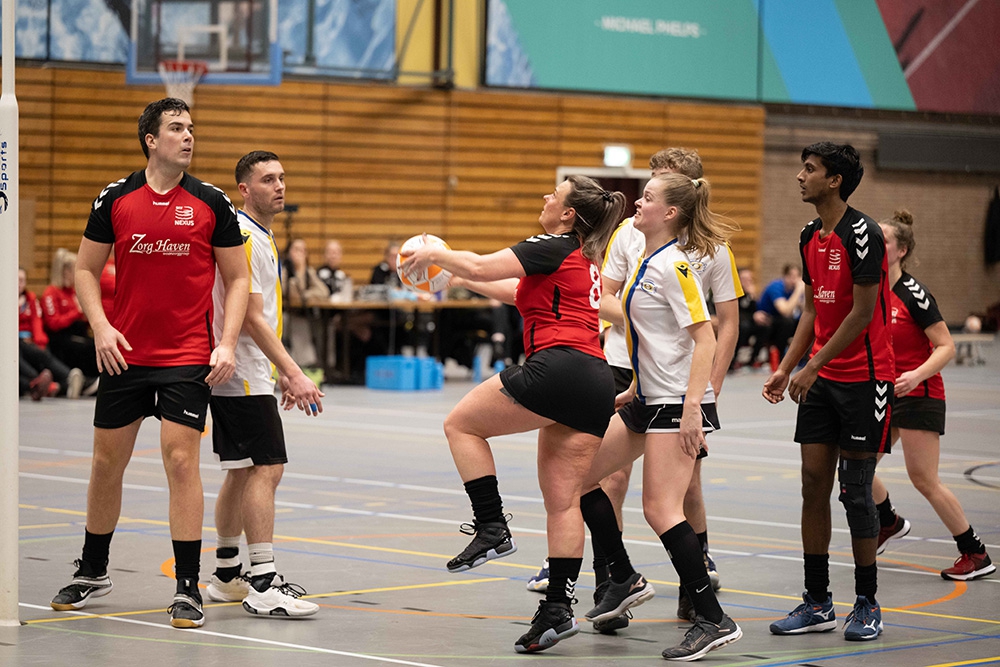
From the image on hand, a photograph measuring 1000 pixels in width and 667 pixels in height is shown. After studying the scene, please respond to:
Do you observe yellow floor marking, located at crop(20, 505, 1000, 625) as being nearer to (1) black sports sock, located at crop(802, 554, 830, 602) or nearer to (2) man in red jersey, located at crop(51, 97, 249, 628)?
(1) black sports sock, located at crop(802, 554, 830, 602)

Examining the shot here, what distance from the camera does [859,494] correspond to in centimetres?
592

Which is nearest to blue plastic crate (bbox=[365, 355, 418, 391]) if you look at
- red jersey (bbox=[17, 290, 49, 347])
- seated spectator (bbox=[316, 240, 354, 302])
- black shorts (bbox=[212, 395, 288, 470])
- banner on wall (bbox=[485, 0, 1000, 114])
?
seated spectator (bbox=[316, 240, 354, 302])

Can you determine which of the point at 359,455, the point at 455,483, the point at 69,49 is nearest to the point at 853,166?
the point at 455,483

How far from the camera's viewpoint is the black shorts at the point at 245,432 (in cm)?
627

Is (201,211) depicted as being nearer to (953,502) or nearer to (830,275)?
(830,275)

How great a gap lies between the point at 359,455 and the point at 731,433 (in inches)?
167

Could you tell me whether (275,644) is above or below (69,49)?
below

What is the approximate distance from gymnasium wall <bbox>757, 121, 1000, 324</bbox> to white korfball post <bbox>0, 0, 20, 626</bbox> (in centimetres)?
2286

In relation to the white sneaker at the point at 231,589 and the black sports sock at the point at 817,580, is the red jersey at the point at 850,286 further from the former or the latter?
the white sneaker at the point at 231,589

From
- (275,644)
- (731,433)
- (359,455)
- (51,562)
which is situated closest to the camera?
(275,644)

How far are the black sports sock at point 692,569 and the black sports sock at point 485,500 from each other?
0.71 metres

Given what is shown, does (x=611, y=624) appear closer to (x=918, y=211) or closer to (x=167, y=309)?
(x=167, y=309)

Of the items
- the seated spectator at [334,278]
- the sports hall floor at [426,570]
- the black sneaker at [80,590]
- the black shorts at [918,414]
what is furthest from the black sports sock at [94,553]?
the seated spectator at [334,278]

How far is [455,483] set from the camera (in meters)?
10.5
